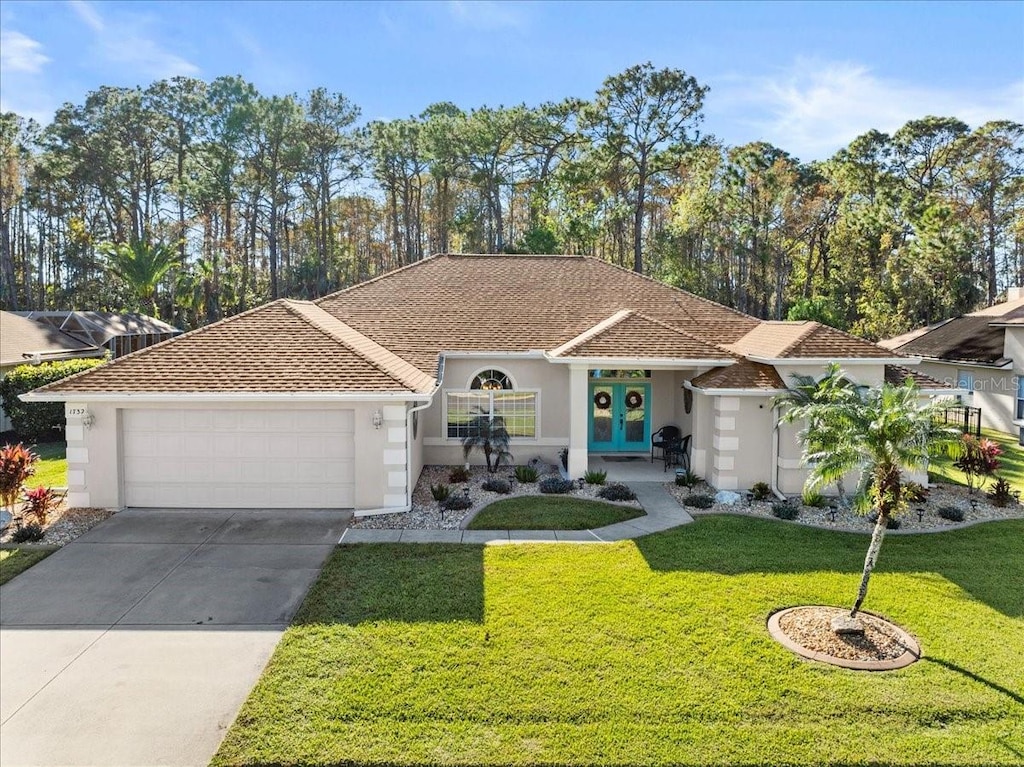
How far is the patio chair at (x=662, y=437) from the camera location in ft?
56.8

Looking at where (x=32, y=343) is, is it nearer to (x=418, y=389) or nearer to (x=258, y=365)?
(x=258, y=365)

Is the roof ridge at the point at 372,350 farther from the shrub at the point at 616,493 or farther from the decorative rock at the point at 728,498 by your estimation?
the decorative rock at the point at 728,498

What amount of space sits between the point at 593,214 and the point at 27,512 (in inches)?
1362

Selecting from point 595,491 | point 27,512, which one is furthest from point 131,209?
point 595,491

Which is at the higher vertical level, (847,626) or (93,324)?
(93,324)

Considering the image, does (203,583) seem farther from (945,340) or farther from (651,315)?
(945,340)

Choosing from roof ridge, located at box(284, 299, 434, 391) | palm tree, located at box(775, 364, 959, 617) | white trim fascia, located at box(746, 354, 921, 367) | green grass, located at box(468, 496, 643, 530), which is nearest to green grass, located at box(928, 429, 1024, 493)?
white trim fascia, located at box(746, 354, 921, 367)

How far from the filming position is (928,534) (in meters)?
12.3

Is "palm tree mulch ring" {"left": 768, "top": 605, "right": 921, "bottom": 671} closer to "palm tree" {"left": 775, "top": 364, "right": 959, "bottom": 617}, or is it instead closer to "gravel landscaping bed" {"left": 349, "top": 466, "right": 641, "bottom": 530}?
"palm tree" {"left": 775, "top": 364, "right": 959, "bottom": 617}

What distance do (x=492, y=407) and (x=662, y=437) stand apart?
16.2ft

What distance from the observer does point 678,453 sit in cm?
1672

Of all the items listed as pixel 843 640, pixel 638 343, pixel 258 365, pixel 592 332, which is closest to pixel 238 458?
pixel 258 365

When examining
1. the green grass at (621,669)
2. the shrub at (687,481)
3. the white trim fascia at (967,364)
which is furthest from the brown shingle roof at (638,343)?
the white trim fascia at (967,364)

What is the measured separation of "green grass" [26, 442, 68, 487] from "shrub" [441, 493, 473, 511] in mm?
9323
